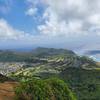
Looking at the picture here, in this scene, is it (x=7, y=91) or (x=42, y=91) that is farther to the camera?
(x=7, y=91)

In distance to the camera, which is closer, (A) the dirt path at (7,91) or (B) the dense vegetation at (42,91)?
(B) the dense vegetation at (42,91)

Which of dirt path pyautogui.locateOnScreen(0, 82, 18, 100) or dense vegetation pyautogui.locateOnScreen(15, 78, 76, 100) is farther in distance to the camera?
dirt path pyautogui.locateOnScreen(0, 82, 18, 100)

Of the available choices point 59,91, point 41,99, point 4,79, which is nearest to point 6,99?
point 41,99

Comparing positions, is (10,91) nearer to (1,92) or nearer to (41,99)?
(1,92)
